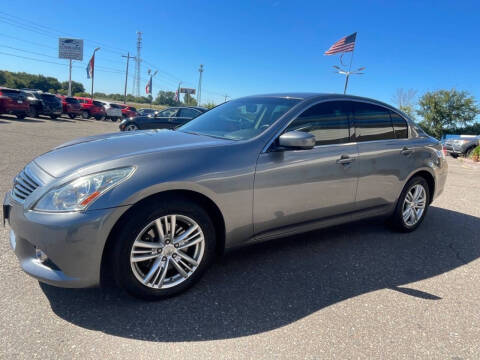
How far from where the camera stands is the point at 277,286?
2.83 m

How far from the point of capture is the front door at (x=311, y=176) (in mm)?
2840

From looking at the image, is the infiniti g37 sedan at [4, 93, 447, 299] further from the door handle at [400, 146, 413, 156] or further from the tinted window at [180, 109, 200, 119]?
the tinted window at [180, 109, 200, 119]

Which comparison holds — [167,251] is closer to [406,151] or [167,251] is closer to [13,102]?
[406,151]

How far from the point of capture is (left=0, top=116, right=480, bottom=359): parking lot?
82.0 inches

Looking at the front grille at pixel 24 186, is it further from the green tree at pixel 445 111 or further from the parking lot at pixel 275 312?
the green tree at pixel 445 111

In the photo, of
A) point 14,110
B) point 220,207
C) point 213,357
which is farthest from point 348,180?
point 14,110

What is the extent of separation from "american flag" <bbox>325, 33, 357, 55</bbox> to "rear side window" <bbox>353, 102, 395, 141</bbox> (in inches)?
659

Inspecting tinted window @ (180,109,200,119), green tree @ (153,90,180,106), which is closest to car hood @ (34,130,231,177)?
tinted window @ (180,109,200,119)

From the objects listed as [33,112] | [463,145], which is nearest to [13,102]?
[33,112]

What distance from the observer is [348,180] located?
11.1 ft

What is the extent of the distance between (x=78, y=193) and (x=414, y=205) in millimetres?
3851

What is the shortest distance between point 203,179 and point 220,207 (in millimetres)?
269

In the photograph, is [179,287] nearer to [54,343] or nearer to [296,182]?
[54,343]

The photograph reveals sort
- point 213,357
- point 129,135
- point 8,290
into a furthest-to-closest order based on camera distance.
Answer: point 129,135 < point 8,290 < point 213,357
